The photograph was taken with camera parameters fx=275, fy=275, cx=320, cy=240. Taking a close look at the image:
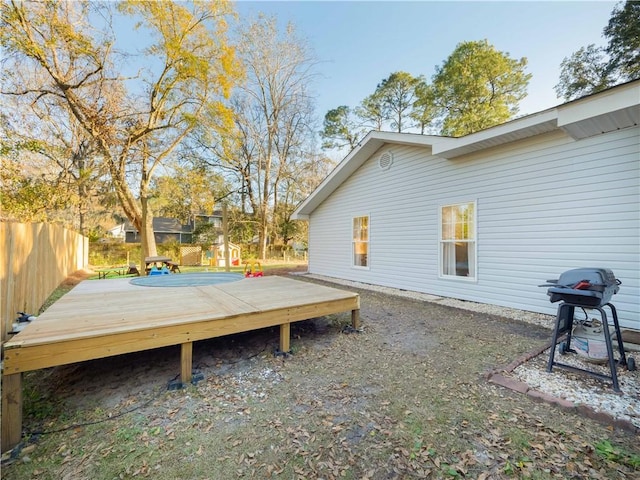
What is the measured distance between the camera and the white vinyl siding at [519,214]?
3902 mm

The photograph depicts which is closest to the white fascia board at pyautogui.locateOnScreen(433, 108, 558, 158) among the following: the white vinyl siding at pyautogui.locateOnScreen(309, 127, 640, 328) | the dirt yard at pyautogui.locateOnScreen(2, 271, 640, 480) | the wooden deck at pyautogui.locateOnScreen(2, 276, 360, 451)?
the white vinyl siding at pyautogui.locateOnScreen(309, 127, 640, 328)

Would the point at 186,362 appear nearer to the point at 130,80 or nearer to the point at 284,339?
the point at 284,339

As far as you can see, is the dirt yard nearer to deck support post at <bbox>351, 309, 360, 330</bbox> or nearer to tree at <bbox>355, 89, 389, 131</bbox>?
deck support post at <bbox>351, 309, 360, 330</bbox>

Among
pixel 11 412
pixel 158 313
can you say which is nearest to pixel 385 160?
pixel 158 313

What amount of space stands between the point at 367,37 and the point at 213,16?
22.3 ft

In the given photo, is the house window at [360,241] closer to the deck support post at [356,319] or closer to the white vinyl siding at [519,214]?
the white vinyl siding at [519,214]

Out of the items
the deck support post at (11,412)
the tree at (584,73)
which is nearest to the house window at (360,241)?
the deck support post at (11,412)

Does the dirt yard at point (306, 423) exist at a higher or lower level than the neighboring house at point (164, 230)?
lower

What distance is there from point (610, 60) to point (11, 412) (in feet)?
58.7

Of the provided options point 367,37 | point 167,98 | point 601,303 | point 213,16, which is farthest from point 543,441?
point 213,16

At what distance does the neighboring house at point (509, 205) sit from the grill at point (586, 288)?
198 cm

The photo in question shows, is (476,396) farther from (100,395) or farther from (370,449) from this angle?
(100,395)

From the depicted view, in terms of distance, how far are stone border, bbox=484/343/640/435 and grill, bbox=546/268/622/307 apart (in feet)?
2.76

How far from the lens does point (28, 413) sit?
2.15m
